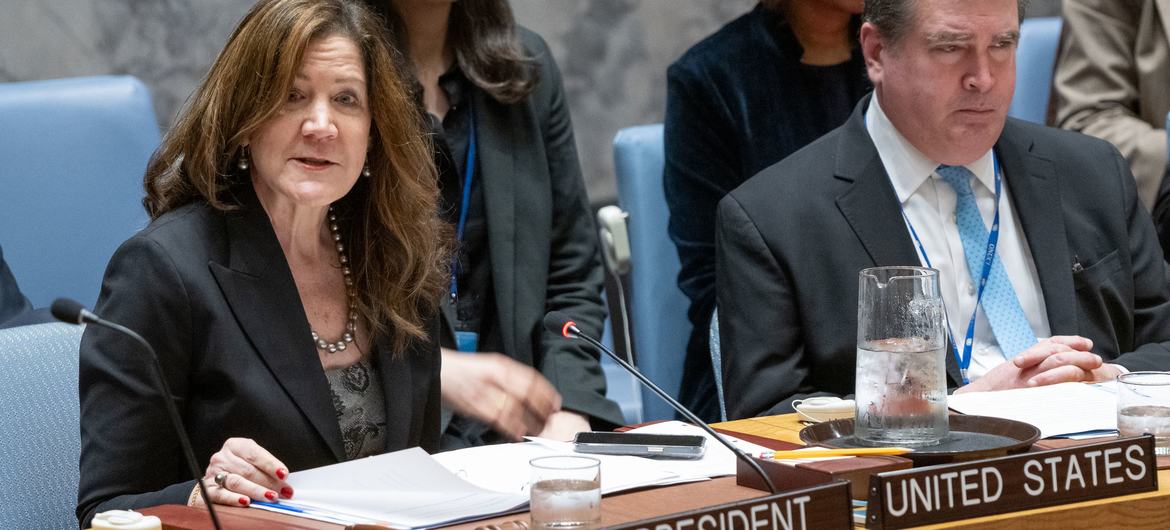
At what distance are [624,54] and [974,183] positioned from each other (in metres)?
1.84

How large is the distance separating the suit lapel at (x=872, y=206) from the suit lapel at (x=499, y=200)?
663 millimetres

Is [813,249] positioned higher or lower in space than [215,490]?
higher

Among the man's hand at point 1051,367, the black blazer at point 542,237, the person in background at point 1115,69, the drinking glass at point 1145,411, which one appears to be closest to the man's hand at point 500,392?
the black blazer at point 542,237

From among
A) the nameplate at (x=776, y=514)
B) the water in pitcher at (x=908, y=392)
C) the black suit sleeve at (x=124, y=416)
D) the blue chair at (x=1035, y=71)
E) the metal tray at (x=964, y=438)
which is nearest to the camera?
the nameplate at (x=776, y=514)

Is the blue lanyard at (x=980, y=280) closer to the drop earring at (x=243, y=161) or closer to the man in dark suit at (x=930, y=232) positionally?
the man in dark suit at (x=930, y=232)

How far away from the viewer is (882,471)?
1688 mm

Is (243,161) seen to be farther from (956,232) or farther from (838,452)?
(956,232)

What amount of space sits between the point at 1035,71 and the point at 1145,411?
2372mm

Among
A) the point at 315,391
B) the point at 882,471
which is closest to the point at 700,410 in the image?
the point at 315,391

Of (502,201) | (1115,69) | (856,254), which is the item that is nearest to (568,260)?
(502,201)

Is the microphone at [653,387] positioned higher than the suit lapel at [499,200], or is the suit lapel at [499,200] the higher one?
the suit lapel at [499,200]

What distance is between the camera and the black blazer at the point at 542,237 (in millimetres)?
2918

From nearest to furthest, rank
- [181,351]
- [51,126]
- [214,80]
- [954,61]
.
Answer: [181,351] → [214,80] → [954,61] → [51,126]

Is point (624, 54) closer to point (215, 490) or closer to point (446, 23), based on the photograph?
point (446, 23)
